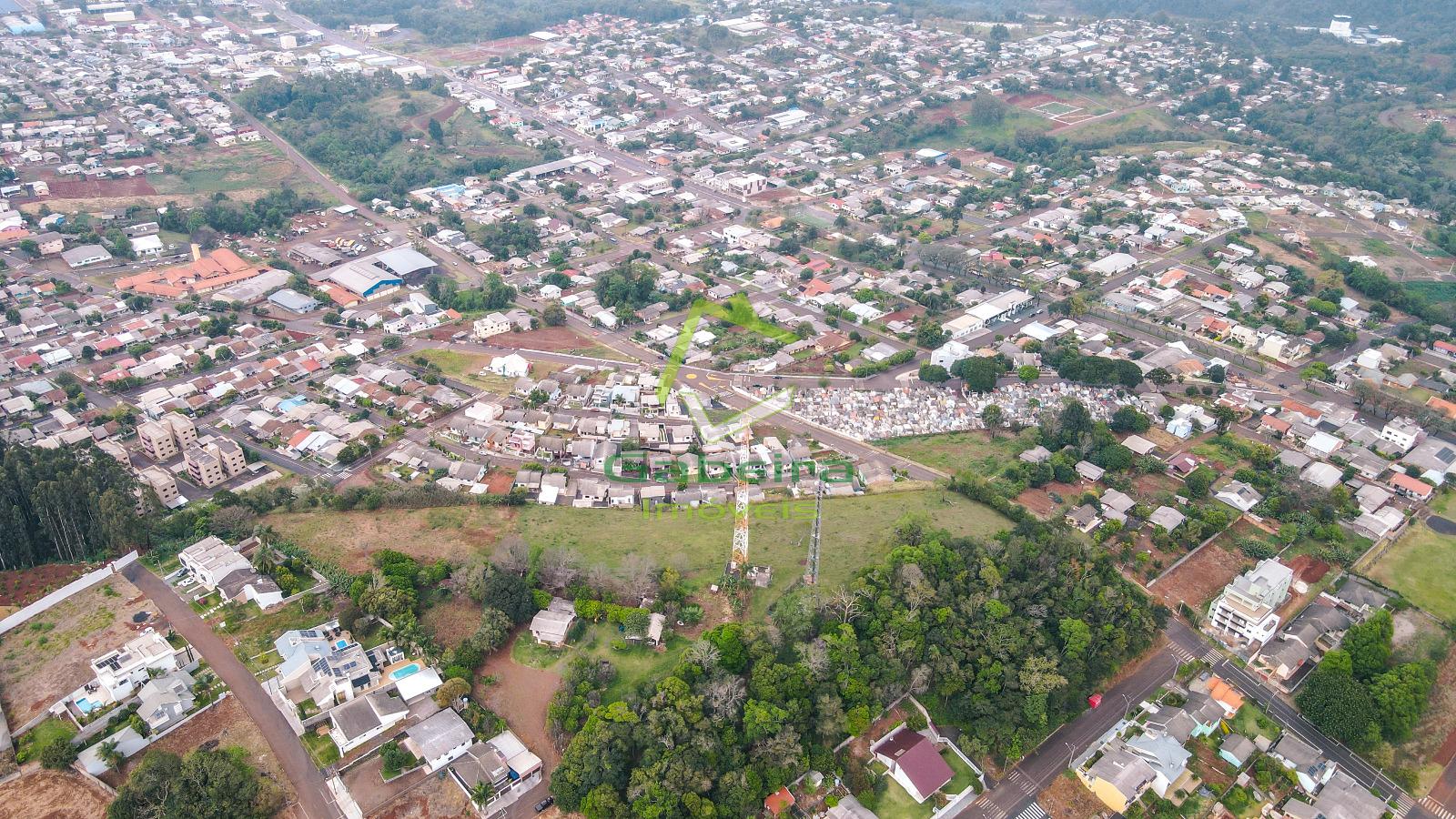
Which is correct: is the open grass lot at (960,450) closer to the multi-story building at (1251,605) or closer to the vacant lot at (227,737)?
the multi-story building at (1251,605)

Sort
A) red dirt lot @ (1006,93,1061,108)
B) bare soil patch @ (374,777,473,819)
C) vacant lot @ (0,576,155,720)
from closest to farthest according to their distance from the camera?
bare soil patch @ (374,777,473,819) < vacant lot @ (0,576,155,720) < red dirt lot @ (1006,93,1061,108)

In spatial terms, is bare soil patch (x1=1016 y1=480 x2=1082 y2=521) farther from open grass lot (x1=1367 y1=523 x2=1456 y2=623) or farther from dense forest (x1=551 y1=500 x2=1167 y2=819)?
open grass lot (x1=1367 y1=523 x2=1456 y2=623)

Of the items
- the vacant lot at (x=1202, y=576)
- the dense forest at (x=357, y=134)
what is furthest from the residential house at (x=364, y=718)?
the dense forest at (x=357, y=134)

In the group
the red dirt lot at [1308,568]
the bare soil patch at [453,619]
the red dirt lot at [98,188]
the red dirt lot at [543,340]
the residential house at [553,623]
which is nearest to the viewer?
the residential house at [553,623]

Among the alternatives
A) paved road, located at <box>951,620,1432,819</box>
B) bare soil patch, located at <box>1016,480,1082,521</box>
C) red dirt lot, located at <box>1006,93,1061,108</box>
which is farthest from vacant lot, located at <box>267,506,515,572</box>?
red dirt lot, located at <box>1006,93,1061,108</box>

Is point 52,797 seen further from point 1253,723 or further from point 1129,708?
point 1253,723

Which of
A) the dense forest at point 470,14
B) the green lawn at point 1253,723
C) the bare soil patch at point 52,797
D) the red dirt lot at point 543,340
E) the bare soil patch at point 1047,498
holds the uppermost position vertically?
the dense forest at point 470,14

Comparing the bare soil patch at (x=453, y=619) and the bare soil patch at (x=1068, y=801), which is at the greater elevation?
the bare soil patch at (x=453, y=619)

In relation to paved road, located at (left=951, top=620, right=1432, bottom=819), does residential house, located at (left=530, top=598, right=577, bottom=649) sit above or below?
above

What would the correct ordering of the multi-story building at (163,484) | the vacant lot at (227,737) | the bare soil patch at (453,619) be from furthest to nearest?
the multi-story building at (163,484) → the bare soil patch at (453,619) → the vacant lot at (227,737)
